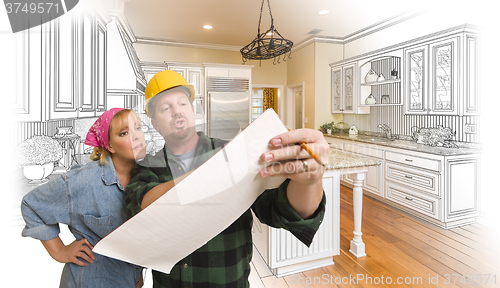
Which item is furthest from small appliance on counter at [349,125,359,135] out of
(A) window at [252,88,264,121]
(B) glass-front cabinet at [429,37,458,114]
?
(A) window at [252,88,264,121]

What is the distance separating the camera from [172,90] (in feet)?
0.57

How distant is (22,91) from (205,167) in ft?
1.37

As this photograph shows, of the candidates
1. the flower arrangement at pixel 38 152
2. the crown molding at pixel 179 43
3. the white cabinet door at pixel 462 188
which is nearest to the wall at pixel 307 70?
the white cabinet door at pixel 462 188

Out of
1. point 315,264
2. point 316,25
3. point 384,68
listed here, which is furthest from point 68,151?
point 384,68

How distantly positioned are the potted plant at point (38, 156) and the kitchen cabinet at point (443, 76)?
5.10 feet

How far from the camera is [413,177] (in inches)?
47.6

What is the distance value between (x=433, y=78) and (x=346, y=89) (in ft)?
1.88

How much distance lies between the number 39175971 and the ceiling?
1015mm

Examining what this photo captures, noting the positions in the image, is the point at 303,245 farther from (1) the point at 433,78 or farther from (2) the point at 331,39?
(2) the point at 331,39

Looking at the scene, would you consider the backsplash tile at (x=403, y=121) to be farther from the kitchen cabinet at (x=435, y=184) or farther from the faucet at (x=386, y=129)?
the kitchen cabinet at (x=435, y=184)

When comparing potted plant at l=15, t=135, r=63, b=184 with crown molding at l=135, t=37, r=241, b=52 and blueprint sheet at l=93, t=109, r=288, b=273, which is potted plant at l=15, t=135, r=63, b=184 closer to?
blueprint sheet at l=93, t=109, r=288, b=273

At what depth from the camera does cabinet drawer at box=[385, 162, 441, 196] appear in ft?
3.65

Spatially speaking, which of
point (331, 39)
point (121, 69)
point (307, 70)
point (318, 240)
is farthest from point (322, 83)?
point (121, 69)

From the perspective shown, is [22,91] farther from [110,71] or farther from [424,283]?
[424,283]
